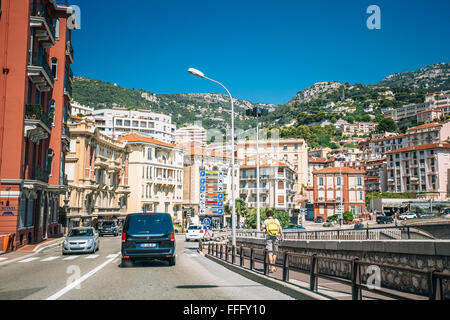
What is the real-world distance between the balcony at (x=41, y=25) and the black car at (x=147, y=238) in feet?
61.2

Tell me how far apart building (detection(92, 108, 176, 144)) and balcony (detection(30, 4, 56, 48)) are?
106 meters

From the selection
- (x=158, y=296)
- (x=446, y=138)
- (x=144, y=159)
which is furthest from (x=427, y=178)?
(x=158, y=296)

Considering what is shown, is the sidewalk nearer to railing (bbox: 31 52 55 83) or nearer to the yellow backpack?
railing (bbox: 31 52 55 83)

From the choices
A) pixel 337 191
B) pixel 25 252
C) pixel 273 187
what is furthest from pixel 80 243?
pixel 337 191

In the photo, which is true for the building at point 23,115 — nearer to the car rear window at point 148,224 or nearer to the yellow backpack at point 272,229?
the car rear window at point 148,224

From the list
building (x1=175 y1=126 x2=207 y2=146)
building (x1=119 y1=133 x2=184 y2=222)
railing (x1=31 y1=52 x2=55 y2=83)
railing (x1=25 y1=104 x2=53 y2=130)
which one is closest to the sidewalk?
railing (x1=25 y1=104 x2=53 y2=130)

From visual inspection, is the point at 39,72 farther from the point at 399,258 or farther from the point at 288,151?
the point at 288,151

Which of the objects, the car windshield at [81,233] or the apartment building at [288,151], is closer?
the car windshield at [81,233]

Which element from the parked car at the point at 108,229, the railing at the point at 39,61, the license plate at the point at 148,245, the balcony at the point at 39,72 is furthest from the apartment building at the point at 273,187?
the license plate at the point at 148,245

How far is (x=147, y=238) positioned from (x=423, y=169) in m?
106

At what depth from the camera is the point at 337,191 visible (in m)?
89.1

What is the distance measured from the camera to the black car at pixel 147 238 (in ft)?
47.3

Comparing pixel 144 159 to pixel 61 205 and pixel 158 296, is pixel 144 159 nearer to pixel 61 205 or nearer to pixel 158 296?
pixel 61 205
